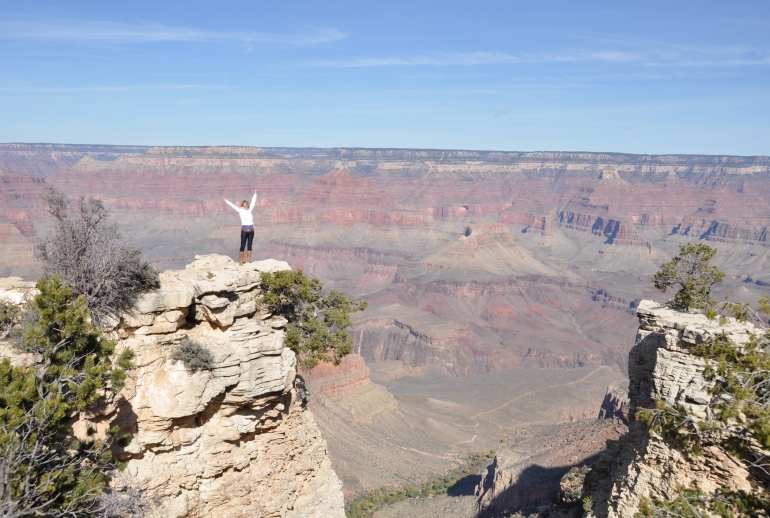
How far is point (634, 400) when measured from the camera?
1569cm

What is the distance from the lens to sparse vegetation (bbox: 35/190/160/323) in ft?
40.7

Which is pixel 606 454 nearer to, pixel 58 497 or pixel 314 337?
pixel 314 337

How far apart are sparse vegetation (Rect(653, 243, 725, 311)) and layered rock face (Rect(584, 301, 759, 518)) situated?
1577mm

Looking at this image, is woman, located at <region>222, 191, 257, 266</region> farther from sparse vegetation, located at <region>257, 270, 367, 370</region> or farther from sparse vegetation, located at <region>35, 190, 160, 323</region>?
sparse vegetation, located at <region>35, 190, 160, 323</region>

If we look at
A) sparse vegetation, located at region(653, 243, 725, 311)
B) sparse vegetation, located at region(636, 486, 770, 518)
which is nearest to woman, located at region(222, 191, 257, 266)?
sparse vegetation, located at region(636, 486, 770, 518)

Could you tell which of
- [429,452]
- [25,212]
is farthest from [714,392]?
[25,212]

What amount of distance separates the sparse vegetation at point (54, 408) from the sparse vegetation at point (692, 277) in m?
15.5

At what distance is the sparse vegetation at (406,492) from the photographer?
39794 mm

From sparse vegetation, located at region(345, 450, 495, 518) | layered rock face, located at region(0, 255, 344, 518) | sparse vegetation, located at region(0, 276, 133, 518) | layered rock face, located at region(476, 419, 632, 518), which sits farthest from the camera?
sparse vegetation, located at region(345, 450, 495, 518)

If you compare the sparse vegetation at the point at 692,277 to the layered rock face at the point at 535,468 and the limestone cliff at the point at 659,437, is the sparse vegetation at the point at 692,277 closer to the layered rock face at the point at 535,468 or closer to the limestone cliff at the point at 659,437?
the limestone cliff at the point at 659,437

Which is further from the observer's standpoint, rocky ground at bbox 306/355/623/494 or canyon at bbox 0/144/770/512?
canyon at bbox 0/144/770/512

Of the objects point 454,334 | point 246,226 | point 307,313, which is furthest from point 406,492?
point 454,334

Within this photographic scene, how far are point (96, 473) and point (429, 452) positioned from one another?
45.1 m

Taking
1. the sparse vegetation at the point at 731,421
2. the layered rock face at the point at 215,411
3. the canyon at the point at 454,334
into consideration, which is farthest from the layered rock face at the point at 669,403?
the canyon at the point at 454,334
